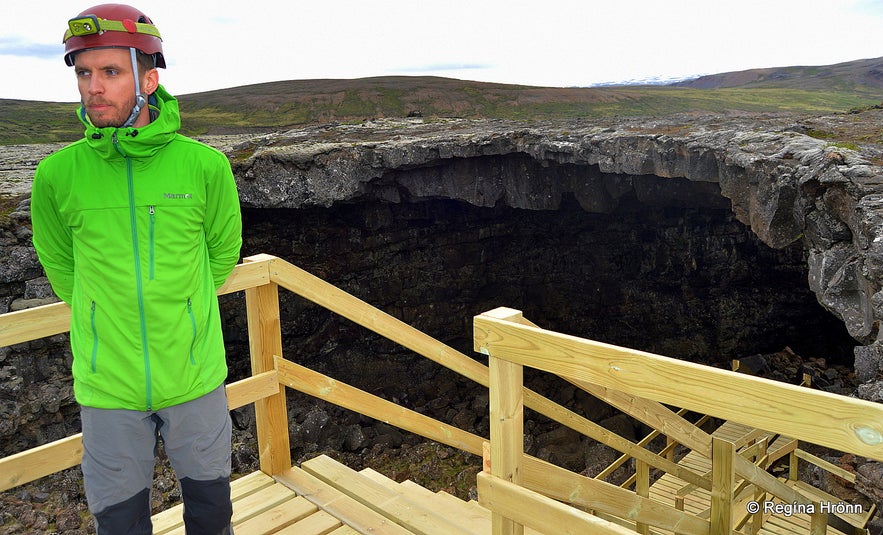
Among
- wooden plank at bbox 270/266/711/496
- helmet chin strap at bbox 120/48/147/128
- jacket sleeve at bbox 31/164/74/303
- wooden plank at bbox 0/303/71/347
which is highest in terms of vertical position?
helmet chin strap at bbox 120/48/147/128

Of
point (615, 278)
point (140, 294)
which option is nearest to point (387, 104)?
point (615, 278)

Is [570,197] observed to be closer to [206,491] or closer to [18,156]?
[18,156]

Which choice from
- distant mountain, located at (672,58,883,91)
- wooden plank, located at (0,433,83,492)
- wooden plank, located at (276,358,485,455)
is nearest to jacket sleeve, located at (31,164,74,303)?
wooden plank, located at (0,433,83,492)

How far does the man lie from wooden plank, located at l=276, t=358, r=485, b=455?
45.9 inches

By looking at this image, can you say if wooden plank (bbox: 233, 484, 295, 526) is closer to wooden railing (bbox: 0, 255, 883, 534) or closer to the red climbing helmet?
wooden railing (bbox: 0, 255, 883, 534)

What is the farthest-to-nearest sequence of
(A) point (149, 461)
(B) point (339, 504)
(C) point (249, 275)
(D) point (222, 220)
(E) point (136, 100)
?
1. (B) point (339, 504)
2. (C) point (249, 275)
3. (D) point (222, 220)
4. (A) point (149, 461)
5. (E) point (136, 100)

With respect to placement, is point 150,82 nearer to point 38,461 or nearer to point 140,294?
point 140,294

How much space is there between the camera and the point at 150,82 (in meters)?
2.64

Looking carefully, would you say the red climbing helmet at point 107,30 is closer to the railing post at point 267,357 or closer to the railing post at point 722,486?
the railing post at point 267,357

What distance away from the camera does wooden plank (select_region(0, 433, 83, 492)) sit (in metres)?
2.98

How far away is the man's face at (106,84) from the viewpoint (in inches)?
98.4

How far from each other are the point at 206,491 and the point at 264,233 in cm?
1275

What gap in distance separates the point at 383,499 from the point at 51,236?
7.86ft

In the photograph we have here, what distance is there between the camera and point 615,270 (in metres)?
19.6
